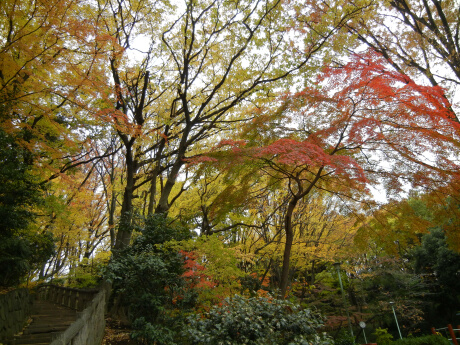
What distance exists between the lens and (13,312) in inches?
302

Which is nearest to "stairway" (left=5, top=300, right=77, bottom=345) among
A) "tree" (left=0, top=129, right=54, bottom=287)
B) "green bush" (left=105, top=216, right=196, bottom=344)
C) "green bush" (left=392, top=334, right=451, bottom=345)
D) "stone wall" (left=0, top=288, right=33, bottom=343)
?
"stone wall" (left=0, top=288, right=33, bottom=343)

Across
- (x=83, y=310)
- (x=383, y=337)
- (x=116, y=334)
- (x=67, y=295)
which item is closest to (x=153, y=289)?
(x=83, y=310)

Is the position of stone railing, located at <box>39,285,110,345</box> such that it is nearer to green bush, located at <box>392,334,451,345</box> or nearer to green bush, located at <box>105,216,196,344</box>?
green bush, located at <box>105,216,196,344</box>

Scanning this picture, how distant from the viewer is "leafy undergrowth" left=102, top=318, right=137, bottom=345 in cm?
717

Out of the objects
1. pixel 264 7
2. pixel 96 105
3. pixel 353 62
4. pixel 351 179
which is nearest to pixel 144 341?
pixel 351 179

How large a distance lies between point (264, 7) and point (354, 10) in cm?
236

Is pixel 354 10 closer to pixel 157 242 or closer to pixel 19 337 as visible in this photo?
pixel 157 242

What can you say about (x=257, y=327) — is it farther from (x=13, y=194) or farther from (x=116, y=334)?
(x=13, y=194)

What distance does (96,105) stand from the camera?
9.45 m

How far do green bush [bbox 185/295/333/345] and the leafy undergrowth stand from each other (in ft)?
12.4

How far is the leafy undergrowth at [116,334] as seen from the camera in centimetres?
717

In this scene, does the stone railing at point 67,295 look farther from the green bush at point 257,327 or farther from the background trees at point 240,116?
the green bush at point 257,327

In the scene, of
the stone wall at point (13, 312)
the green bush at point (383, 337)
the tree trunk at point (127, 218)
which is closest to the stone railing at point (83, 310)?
the tree trunk at point (127, 218)

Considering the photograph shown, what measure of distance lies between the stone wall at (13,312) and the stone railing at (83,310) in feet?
4.68
